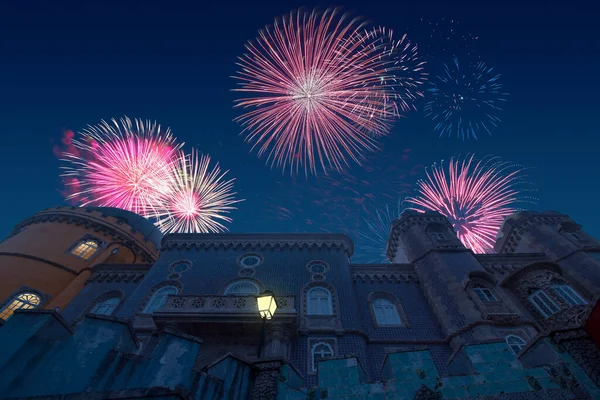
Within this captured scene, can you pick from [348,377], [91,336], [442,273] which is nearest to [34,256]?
[91,336]

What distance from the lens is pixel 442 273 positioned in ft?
62.1

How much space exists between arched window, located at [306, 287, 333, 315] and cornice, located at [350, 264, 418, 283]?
2787 mm

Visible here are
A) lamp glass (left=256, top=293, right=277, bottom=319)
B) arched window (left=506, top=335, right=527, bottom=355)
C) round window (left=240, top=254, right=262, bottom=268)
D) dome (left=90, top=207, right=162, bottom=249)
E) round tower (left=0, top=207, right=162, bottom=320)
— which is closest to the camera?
lamp glass (left=256, top=293, right=277, bottom=319)

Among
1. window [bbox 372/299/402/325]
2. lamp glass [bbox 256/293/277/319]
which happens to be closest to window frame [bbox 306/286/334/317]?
window [bbox 372/299/402/325]

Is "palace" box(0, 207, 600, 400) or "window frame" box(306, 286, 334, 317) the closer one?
"palace" box(0, 207, 600, 400)

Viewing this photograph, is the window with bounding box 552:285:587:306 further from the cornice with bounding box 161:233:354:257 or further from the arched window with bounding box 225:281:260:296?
the arched window with bounding box 225:281:260:296

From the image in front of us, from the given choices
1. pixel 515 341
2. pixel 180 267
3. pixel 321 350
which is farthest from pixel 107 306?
pixel 515 341

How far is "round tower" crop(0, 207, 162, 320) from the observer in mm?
19500

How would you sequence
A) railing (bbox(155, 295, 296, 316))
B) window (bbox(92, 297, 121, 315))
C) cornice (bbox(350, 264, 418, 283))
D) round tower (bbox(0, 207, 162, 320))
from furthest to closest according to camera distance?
cornice (bbox(350, 264, 418, 283)) < round tower (bbox(0, 207, 162, 320)) < window (bbox(92, 297, 121, 315)) < railing (bbox(155, 295, 296, 316))

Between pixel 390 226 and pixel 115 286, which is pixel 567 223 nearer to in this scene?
pixel 390 226

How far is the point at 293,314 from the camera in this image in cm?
1526

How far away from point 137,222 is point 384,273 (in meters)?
22.0

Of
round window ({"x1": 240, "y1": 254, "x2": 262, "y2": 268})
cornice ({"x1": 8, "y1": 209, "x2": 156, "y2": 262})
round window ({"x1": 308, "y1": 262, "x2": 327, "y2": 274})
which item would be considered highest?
cornice ({"x1": 8, "y1": 209, "x2": 156, "y2": 262})

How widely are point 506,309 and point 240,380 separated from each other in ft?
52.1
